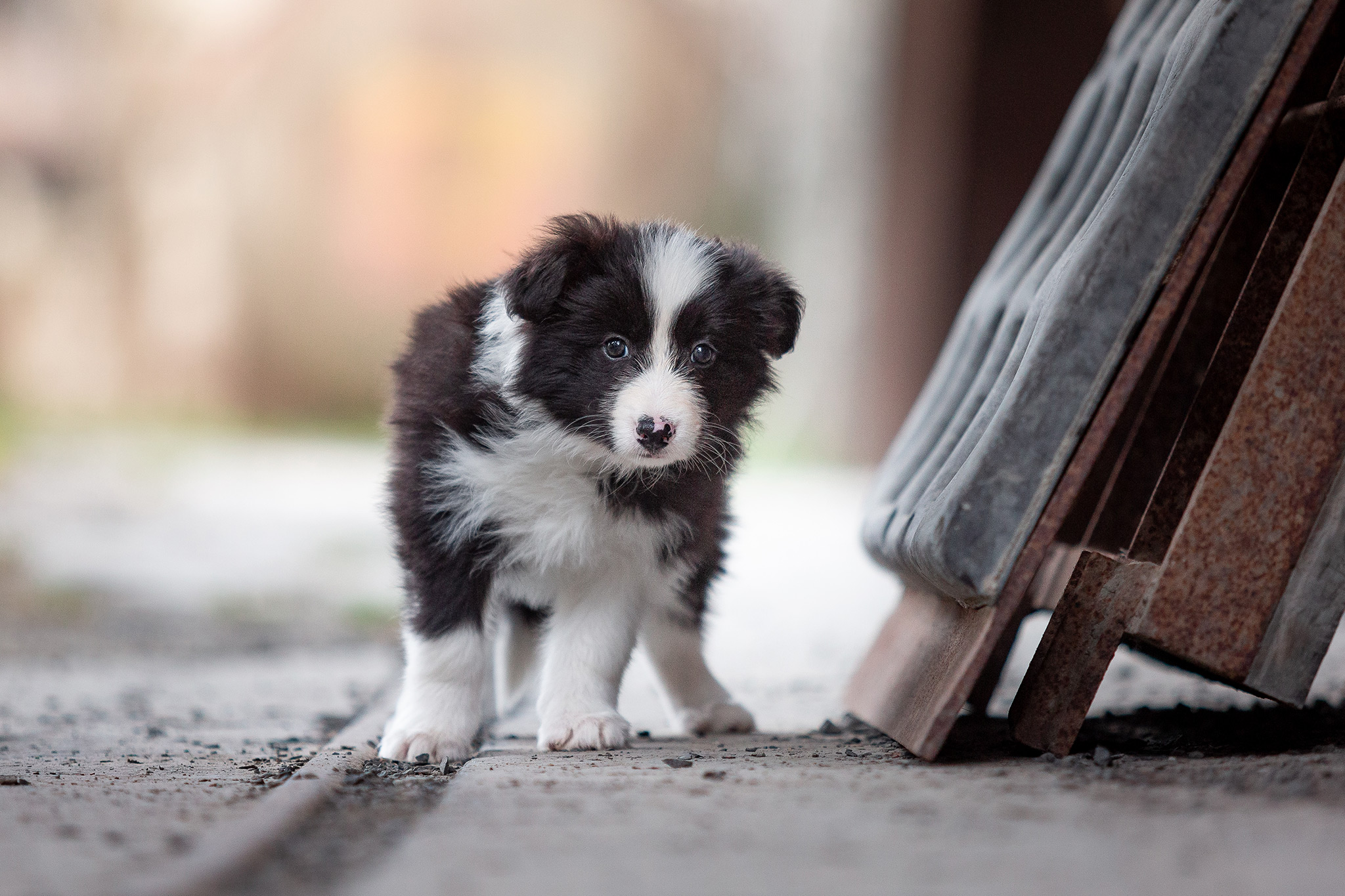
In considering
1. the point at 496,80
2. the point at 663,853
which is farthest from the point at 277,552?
the point at 663,853

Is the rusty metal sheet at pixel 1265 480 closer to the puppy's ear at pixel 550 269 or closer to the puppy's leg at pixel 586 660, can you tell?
the puppy's leg at pixel 586 660

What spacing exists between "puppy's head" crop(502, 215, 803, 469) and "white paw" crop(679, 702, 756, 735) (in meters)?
Answer: 0.79

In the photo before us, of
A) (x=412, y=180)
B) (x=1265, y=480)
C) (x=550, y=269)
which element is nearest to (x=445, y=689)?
(x=550, y=269)

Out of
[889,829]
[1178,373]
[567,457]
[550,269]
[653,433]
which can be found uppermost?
[1178,373]

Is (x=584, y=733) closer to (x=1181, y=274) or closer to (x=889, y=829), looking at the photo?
(x=889, y=829)

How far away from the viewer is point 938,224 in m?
11.0

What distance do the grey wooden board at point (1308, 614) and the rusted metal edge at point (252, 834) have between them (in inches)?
72.6

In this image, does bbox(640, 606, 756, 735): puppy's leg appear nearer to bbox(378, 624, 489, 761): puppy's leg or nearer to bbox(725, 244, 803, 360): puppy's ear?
bbox(378, 624, 489, 761): puppy's leg

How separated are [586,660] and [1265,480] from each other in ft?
5.32

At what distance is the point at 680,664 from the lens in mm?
3725

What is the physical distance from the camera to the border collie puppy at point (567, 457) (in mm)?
3119

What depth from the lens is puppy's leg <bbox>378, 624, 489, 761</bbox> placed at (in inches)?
122

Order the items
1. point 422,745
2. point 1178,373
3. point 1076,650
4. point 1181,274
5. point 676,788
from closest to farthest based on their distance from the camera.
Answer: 1. point 676,788
2. point 1181,274
3. point 1076,650
4. point 422,745
5. point 1178,373

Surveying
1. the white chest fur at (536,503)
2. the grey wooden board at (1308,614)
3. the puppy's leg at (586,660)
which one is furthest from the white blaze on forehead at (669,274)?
the grey wooden board at (1308,614)
